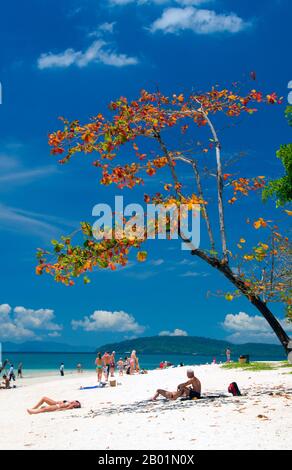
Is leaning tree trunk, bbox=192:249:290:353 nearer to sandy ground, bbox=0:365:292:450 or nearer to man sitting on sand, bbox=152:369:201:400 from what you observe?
sandy ground, bbox=0:365:292:450

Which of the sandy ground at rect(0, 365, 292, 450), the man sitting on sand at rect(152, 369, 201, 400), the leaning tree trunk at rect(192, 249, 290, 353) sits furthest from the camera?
the man sitting on sand at rect(152, 369, 201, 400)

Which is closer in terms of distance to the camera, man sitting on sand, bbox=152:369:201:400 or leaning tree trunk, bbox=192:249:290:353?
leaning tree trunk, bbox=192:249:290:353

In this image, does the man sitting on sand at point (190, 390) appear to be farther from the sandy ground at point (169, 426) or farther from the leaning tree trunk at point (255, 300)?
the leaning tree trunk at point (255, 300)

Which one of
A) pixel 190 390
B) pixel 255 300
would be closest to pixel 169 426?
pixel 255 300

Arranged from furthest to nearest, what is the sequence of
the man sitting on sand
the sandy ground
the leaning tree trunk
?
the man sitting on sand
the leaning tree trunk
the sandy ground

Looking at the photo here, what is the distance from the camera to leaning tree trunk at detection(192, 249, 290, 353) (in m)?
15.7

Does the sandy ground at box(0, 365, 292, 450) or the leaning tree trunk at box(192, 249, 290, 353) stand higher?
the leaning tree trunk at box(192, 249, 290, 353)

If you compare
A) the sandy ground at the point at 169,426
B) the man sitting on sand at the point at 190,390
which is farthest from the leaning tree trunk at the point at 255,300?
the man sitting on sand at the point at 190,390

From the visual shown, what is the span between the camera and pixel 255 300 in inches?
621

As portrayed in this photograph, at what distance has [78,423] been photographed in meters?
14.4

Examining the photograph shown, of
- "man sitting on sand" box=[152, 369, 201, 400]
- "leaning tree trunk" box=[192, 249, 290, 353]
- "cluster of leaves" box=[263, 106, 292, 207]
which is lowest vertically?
"man sitting on sand" box=[152, 369, 201, 400]

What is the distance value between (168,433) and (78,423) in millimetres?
3885

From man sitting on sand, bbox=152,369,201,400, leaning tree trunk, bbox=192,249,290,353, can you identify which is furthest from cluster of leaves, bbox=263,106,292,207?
man sitting on sand, bbox=152,369,201,400
